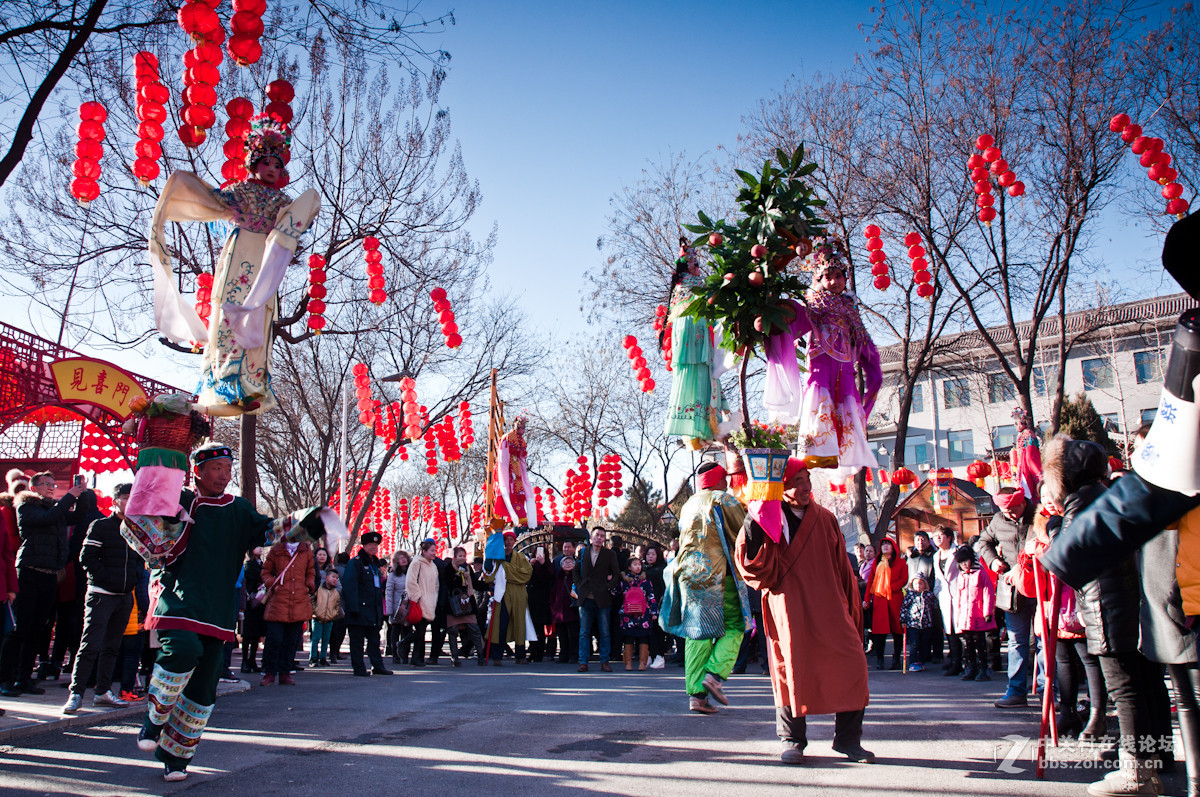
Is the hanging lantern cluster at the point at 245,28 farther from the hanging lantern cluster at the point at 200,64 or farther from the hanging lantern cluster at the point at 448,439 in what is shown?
the hanging lantern cluster at the point at 448,439

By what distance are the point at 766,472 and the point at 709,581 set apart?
2.34 m

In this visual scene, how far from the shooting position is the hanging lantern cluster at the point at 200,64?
599 cm

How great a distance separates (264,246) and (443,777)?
13.3 feet

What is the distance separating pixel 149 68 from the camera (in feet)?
21.3

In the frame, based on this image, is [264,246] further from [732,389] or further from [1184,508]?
[1184,508]

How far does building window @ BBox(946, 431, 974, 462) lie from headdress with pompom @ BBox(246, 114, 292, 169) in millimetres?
41354

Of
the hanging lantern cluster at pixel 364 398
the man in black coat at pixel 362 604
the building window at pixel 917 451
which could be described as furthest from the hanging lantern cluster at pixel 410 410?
the building window at pixel 917 451

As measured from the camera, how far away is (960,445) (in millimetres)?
42750

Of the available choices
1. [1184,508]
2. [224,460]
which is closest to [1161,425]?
[1184,508]

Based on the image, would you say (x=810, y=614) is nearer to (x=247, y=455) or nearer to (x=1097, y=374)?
(x=247, y=455)

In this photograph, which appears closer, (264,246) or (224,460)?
(224,460)

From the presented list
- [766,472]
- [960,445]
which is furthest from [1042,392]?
[766,472]

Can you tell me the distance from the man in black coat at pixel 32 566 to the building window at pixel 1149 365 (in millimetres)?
36356

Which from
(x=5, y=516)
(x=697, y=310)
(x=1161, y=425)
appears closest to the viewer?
(x=1161, y=425)
